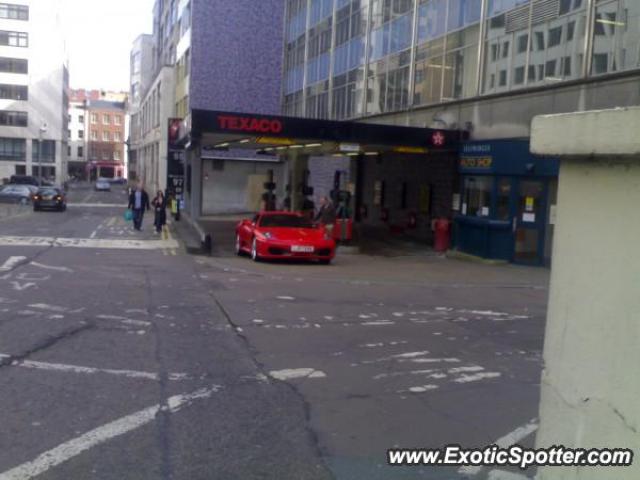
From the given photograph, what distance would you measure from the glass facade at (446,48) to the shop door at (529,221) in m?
2.67

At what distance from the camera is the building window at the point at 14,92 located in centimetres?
7981

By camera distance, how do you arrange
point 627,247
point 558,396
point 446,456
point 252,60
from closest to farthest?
point 627,247
point 558,396
point 446,456
point 252,60

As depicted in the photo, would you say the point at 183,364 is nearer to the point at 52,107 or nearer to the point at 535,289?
the point at 535,289

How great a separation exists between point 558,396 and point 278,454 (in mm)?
2153

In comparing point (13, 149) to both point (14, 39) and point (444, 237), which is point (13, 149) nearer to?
point (14, 39)

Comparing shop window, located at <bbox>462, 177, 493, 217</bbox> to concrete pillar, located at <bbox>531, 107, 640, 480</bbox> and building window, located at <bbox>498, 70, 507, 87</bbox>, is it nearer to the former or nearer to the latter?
building window, located at <bbox>498, 70, 507, 87</bbox>

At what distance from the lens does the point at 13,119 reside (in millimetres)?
79938

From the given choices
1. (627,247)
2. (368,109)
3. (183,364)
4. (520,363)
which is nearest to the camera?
(627,247)

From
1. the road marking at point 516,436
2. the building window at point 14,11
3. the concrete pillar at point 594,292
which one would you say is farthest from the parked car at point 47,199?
the building window at point 14,11

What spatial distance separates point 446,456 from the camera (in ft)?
15.8

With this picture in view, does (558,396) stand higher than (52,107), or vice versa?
(52,107)

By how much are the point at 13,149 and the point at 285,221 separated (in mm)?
70066

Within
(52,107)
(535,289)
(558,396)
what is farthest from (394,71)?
(52,107)

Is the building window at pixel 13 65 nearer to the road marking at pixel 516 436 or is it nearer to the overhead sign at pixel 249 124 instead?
the overhead sign at pixel 249 124
